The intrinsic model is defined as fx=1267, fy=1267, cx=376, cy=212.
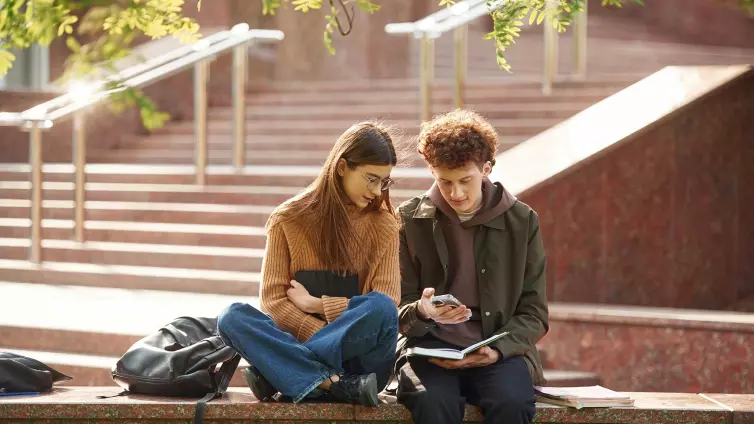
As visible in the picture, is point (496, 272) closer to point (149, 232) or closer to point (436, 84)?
point (149, 232)

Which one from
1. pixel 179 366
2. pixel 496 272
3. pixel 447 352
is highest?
pixel 496 272

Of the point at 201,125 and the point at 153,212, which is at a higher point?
the point at 201,125

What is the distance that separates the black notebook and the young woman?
2 centimetres

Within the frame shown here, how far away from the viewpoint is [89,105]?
909cm

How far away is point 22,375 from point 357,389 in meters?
1.26

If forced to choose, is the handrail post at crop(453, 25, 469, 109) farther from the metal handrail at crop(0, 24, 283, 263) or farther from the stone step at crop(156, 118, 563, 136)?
the metal handrail at crop(0, 24, 283, 263)

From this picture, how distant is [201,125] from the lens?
389 inches

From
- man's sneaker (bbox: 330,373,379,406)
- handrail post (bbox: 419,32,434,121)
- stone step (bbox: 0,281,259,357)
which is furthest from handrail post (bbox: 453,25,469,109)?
man's sneaker (bbox: 330,373,379,406)

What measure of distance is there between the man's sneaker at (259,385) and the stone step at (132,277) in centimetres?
324

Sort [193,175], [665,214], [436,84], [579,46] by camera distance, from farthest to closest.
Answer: [436,84] < [579,46] < [193,175] < [665,214]

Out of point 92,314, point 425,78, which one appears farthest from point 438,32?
point 92,314

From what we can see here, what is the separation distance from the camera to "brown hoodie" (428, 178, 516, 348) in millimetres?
4613

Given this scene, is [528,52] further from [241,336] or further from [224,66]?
[241,336]

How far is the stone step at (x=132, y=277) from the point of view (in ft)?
25.9
